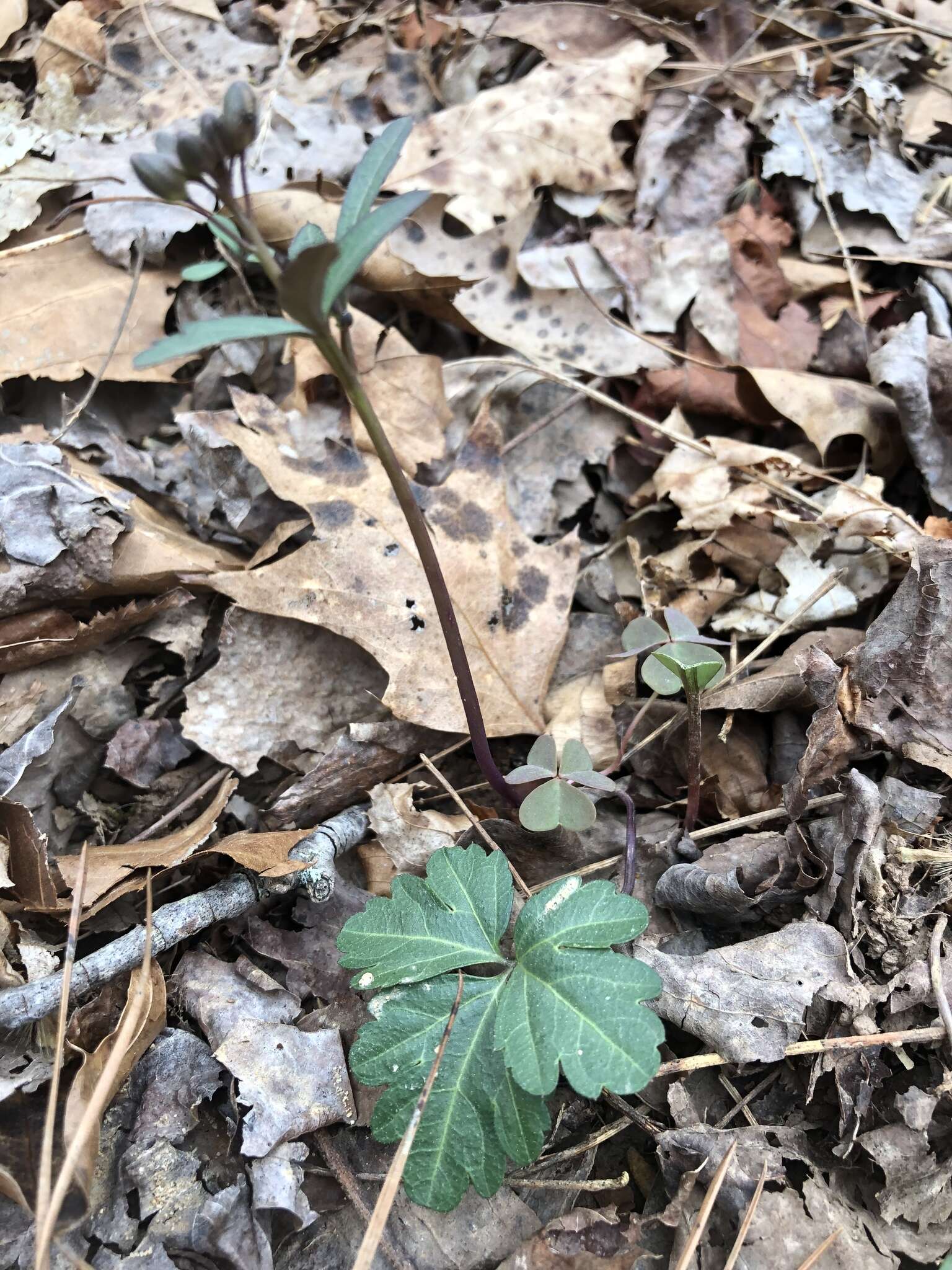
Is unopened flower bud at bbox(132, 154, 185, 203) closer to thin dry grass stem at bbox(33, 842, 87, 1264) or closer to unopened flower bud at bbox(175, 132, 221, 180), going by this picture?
unopened flower bud at bbox(175, 132, 221, 180)

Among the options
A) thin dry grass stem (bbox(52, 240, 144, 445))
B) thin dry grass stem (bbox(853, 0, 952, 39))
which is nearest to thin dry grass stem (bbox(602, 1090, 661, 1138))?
thin dry grass stem (bbox(52, 240, 144, 445))

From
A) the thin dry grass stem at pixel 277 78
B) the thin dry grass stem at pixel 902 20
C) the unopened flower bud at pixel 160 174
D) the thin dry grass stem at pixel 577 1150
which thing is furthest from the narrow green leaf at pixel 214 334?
the thin dry grass stem at pixel 902 20

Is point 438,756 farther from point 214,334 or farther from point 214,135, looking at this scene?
point 214,135

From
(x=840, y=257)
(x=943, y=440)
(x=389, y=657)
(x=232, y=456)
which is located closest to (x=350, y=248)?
(x=389, y=657)

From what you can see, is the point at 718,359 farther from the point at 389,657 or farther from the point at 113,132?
the point at 113,132

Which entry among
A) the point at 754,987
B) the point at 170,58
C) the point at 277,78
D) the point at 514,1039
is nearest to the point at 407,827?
the point at 514,1039

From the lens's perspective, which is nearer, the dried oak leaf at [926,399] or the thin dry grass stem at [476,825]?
the thin dry grass stem at [476,825]

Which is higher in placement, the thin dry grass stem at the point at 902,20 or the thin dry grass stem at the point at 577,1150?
the thin dry grass stem at the point at 902,20

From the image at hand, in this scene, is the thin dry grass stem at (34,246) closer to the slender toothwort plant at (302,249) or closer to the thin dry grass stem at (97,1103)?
the slender toothwort plant at (302,249)
